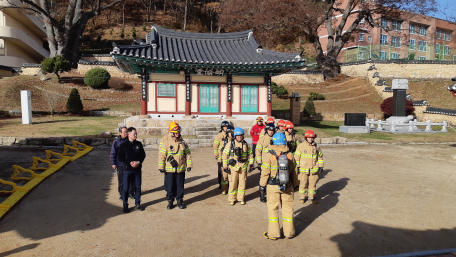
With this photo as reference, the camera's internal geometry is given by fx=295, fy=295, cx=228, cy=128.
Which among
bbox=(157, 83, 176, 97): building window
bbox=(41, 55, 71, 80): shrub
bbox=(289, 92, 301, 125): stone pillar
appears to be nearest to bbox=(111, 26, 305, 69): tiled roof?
bbox=(157, 83, 176, 97): building window

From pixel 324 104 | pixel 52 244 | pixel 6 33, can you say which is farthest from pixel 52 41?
pixel 52 244

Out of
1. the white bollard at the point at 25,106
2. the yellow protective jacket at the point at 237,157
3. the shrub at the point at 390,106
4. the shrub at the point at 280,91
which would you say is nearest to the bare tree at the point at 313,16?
the shrub at the point at 280,91

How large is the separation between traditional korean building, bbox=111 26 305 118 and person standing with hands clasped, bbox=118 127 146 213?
10.4m

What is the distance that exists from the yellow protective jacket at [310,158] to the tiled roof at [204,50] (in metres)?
10.7

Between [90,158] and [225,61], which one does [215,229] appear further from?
[225,61]

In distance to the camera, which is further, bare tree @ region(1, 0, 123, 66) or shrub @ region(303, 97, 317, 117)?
bare tree @ region(1, 0, 123, 66)

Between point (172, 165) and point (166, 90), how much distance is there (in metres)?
12.0

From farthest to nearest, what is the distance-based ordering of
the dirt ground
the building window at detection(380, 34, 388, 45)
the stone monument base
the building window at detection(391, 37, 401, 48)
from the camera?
the building window at detection(380, 34, 388, 45)
the building window at detection(391, 37, 401, 48)
the stone monument base
the dirt ground

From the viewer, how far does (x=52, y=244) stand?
4977 mm

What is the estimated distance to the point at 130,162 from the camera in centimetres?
650

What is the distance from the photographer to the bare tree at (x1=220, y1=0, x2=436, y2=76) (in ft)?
113

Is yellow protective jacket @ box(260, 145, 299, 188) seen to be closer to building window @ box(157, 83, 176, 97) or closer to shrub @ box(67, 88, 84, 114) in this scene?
building window @ box(157, 83, 176, 97)

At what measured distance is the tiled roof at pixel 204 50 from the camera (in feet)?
54.2

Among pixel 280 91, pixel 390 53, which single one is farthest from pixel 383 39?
pixel 280 91
